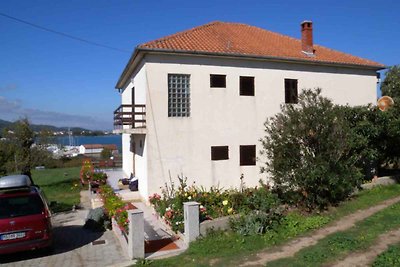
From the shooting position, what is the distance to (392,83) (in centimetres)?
2602

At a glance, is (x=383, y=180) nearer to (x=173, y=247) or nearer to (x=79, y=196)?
(x=173, y=247)

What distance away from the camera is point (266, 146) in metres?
12.1

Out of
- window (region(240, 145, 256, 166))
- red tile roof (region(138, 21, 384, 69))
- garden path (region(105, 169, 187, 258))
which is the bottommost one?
garden path (region(105, 169, 187, 258))

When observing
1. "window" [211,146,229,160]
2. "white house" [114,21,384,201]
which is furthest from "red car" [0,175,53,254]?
"window" [211,146,229,160]

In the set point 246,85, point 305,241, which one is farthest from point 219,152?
point 305,241

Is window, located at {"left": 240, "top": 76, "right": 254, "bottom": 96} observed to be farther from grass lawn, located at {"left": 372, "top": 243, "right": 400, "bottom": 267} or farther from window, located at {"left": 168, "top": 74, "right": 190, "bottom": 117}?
grass lawn, located at {"left": 372, "top": 243, "right": 400, "bottom": 267}

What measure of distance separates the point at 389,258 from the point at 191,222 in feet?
16.4

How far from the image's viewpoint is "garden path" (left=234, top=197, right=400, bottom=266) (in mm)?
8130

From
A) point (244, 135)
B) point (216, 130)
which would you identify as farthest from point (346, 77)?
point (216, 130)

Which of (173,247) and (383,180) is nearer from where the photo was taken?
(173,247)

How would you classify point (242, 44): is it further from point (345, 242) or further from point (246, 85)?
point (345, 242)

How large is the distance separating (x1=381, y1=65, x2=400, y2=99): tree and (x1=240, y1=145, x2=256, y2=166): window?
14327 millimetres

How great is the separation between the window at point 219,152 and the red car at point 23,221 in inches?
310

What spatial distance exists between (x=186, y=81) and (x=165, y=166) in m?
3.96
